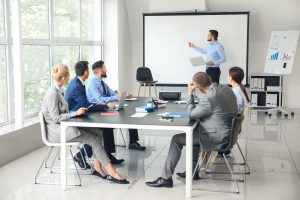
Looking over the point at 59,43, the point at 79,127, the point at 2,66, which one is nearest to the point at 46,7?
the point at 59,43

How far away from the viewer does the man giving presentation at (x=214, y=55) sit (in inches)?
366

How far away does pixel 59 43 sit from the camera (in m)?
7.77

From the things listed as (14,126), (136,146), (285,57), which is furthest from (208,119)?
(285,57)

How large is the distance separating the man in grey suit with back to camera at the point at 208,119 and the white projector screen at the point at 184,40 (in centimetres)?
556

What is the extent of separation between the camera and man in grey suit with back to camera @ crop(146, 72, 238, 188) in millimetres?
4410

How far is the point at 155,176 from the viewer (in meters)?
5.05

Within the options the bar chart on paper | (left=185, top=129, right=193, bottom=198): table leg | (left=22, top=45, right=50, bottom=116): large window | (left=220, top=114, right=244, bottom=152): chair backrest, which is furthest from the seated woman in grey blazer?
the bar chart on paper

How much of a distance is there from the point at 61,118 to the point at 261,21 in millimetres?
6776

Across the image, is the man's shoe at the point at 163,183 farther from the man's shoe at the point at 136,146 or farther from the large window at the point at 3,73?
the large window at the point at 3,73

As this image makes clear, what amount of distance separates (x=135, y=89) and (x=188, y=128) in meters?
6.87

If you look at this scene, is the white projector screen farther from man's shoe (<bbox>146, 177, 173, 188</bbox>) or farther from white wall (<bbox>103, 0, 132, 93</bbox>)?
man's shoe (<bbox>146, 177, 173, 188</bbox>)

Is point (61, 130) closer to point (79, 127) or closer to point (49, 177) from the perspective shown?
point (79, 127)

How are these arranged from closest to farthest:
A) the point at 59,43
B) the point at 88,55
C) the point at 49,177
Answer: the point at 49,177 < the point at 59,43 < the point at 88,55

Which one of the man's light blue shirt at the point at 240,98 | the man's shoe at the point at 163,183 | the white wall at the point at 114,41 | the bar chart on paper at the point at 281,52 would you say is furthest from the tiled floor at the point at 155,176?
the white wall at the point at 114,41
